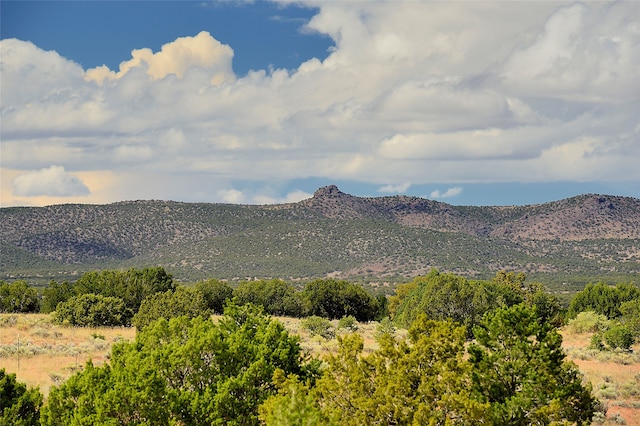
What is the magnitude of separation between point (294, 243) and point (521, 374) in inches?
5510

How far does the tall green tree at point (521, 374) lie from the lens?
17453mm

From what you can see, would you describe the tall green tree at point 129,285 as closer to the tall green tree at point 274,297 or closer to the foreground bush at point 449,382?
the tall green tree at point 274,297

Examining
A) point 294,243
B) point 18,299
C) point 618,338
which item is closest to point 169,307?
point 18,299

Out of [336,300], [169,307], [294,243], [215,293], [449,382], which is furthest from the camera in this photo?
[294,243]

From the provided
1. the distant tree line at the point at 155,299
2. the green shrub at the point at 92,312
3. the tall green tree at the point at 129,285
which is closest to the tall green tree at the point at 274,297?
the distant tree line at the point at 155,299

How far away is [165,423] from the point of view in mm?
17406

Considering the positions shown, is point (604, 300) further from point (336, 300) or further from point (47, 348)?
point (47, 348)

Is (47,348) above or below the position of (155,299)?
below

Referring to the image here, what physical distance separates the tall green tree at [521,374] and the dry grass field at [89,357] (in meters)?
8.56

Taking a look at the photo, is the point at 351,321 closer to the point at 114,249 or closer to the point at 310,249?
the point at 310,249

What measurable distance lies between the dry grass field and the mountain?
8447 cm

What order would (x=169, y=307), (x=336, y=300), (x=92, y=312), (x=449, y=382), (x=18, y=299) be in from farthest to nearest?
(x=336, y=300) < (x=18, y=299) < (x=92, y=312) < (x=169, y=307) < (x=449, y=382)

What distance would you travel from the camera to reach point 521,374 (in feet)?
60.4

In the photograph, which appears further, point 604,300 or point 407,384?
point 604,300
